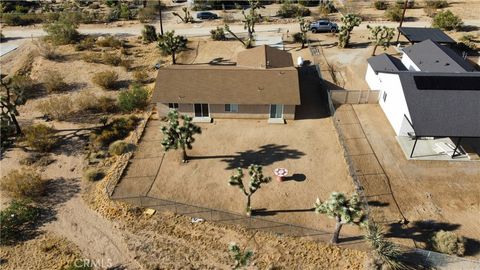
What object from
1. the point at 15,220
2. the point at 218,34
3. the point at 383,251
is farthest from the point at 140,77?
the point at 383,251

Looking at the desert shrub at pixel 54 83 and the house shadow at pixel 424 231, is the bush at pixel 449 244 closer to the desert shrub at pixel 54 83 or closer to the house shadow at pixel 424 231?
the house shadow at pixel 424 231

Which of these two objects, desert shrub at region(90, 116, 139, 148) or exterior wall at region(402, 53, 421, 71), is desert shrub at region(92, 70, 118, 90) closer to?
desert shrub at region(90, 116, 139, 148)

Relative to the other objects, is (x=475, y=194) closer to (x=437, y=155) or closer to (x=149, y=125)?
(x=437, y=155)

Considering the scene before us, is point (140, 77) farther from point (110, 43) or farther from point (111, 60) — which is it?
point (110, 43)

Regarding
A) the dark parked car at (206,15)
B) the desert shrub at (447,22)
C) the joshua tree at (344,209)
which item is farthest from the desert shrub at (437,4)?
the joshua tree at (344,209)

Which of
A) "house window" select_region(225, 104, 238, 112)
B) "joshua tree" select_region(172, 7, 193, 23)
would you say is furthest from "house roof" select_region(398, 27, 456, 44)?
"joshua tree" select_region(172, 7, 193, 23)

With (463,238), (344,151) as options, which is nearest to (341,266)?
(463,238)
